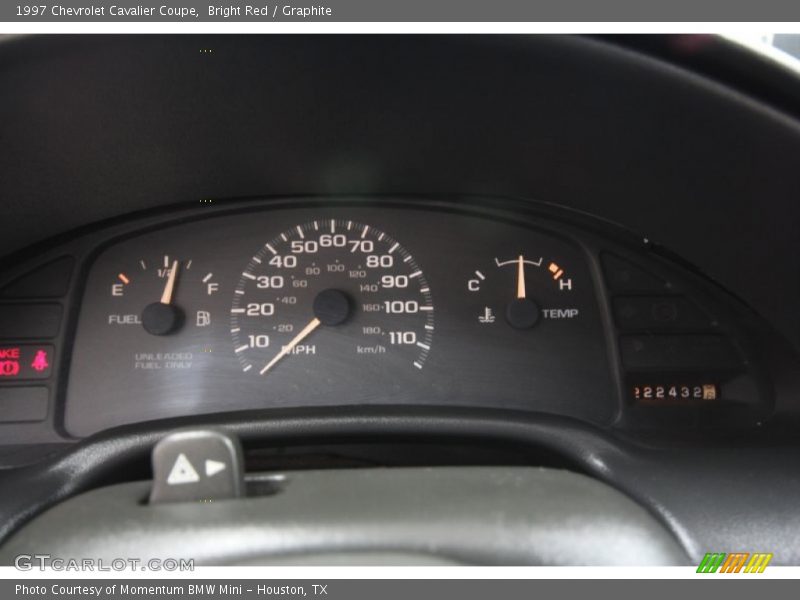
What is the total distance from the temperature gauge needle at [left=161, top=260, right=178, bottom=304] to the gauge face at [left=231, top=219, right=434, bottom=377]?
0.66ft

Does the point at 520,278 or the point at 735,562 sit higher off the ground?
the point at 520,278

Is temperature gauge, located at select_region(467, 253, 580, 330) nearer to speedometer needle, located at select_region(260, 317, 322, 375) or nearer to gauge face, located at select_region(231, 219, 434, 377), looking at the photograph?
gauge face, located at select_region(231, 219, 434, 377)

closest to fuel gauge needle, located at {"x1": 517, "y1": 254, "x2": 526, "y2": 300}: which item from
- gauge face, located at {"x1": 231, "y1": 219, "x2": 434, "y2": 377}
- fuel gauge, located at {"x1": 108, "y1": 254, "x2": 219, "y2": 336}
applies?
gauge face, located at {"x1": 231, "y1": 219, "x2": 434, "y2": 377}

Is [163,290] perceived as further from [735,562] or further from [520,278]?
[735,562]

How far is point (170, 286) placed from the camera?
2.57m

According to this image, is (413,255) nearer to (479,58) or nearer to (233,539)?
(479,58)

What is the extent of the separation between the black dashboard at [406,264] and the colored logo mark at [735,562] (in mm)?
36

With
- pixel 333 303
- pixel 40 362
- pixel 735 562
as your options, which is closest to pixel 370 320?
pixel 333 303

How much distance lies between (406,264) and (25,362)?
3.99 ft

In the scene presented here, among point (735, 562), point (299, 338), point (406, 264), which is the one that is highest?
point (406, 264)

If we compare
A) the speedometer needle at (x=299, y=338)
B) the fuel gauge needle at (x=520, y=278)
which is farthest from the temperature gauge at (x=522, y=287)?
the speedometer needle at (x=299, y=338)

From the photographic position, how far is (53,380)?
2.52m

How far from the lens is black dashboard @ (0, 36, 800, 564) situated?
1.83 m

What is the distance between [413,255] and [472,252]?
19 centimetres
